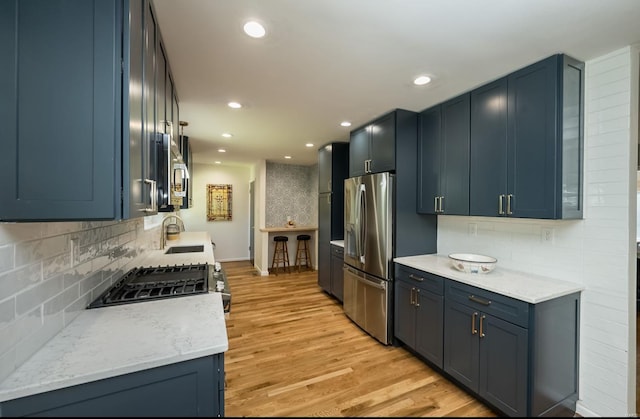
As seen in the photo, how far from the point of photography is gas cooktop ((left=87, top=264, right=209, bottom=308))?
4.96 ft

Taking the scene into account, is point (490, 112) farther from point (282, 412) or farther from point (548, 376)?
point (282, 412)

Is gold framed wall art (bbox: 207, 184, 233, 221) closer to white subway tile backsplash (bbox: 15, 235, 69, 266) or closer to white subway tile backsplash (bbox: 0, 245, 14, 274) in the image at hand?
white subway tile backsplash (bbox: 15, 235, 69, 266)

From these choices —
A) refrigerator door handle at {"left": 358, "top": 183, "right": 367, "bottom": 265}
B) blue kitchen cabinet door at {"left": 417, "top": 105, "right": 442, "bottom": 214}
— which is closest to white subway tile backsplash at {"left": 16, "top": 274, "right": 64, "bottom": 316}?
refrigerator door handle at {"left": 358, "top": 183, "right": 367, "bottom": 265}

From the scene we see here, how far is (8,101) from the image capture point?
82 centimetres

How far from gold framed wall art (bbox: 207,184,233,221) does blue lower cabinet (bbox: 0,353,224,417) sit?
19.5 feet

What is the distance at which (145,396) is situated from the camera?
0.96 m

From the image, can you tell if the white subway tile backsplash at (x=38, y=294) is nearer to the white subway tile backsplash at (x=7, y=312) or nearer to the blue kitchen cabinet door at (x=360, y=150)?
the white subway tile backsplash at (x=7, y=312)

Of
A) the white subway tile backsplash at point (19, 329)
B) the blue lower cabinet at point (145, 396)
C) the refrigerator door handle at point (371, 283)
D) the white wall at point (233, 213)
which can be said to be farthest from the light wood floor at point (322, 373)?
the white wall at point (233, 213)

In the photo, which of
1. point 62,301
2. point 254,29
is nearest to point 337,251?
point 254,29

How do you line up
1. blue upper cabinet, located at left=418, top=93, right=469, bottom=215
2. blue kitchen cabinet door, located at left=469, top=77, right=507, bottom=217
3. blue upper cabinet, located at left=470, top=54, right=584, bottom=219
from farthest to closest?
1. blue upper cabinet, located at left=418, top=93, right=469, bottom=215
2. blue kitchen cabinet door, located at left=469, top=77, right=507, bottom=217
3. blue upper cabinet, located at left=470, top=54, right=584, bottom=219

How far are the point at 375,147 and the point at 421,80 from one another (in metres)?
0.98

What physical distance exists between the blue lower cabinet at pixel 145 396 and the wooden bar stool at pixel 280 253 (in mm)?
4688

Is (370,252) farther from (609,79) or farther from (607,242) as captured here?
(609,79)

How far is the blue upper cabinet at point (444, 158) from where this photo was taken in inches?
93.6
